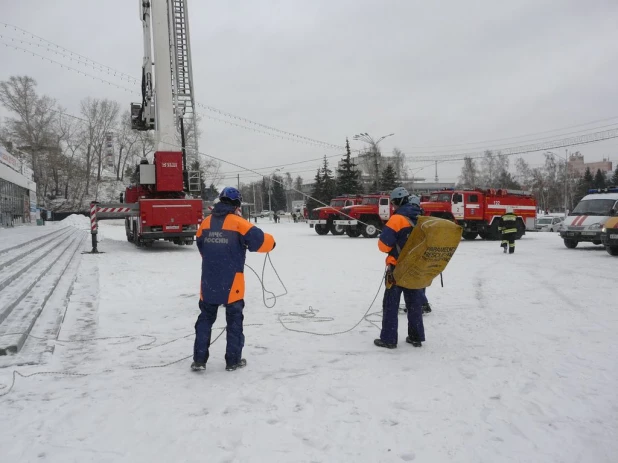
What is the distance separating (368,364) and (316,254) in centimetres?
1084

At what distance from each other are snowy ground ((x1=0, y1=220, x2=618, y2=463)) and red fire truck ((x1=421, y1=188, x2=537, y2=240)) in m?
14.8

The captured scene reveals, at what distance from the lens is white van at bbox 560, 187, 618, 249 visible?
51.7 feet

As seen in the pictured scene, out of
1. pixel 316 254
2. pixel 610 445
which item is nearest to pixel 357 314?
pixel 610 445

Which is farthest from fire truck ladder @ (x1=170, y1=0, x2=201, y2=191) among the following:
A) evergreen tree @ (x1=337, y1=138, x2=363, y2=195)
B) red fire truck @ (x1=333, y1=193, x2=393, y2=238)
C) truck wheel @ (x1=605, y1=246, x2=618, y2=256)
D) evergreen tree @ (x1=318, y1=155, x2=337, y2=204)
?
evergreen tree @ (x1=318, y1=155, x2=337, y2=204)

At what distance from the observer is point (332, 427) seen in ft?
10.5

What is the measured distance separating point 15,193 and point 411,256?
33899 millimetres

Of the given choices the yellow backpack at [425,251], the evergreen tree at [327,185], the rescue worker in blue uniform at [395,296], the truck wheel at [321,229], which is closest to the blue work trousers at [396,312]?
the rescue worker in blue uniform at [395,296]

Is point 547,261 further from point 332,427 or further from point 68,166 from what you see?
point 68,166

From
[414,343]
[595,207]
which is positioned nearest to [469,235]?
[595,207]

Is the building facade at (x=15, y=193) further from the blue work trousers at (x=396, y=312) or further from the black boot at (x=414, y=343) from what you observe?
the black boot at (x=414, y=343)

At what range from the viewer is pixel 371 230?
24.1 m

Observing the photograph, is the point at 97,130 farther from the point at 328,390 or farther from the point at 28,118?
the point at 328,390

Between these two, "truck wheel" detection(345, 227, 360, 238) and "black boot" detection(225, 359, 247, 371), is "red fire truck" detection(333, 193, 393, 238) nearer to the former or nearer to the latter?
"truck wheel" detection(345, 227, 360, 238)

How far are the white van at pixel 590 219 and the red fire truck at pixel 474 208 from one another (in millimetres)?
5259
